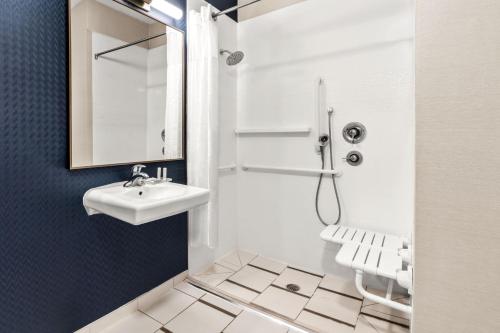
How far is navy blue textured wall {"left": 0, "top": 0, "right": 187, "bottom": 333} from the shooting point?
3.99 ft

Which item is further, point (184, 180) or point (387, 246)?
point (184, 180)

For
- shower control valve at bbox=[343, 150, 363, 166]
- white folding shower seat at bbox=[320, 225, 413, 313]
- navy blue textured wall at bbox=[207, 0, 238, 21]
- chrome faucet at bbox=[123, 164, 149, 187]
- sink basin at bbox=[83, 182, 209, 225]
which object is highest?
navy blue textured wall at bbox=[207, 0, 238, 21]

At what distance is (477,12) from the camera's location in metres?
0.65

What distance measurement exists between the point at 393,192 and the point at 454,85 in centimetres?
143

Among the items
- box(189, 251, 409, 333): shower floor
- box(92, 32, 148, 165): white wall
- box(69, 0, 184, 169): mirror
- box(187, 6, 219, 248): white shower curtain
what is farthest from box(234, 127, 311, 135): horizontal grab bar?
box(189, 251, 409, 333): shower floor

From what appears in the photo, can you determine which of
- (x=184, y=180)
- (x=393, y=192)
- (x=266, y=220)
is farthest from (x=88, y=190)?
(x=393, y=192)

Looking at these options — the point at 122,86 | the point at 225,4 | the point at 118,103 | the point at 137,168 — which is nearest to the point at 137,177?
the point at 137,168

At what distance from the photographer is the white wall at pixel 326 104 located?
1.89 m

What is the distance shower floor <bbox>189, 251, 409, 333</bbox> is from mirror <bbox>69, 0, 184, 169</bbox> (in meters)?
1.13

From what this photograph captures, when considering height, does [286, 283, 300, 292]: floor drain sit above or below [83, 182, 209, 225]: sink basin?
below

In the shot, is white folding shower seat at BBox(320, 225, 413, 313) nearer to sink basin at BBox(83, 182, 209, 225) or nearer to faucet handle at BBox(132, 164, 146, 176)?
sink basin at BBox(83, 182, 209, 225)

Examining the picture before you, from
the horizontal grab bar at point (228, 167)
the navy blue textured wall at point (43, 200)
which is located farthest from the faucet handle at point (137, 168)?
the horizontal grab bar at point (228, 167)

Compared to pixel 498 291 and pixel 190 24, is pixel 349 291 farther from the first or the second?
pixel 190 24

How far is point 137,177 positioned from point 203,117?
27.1 inches
